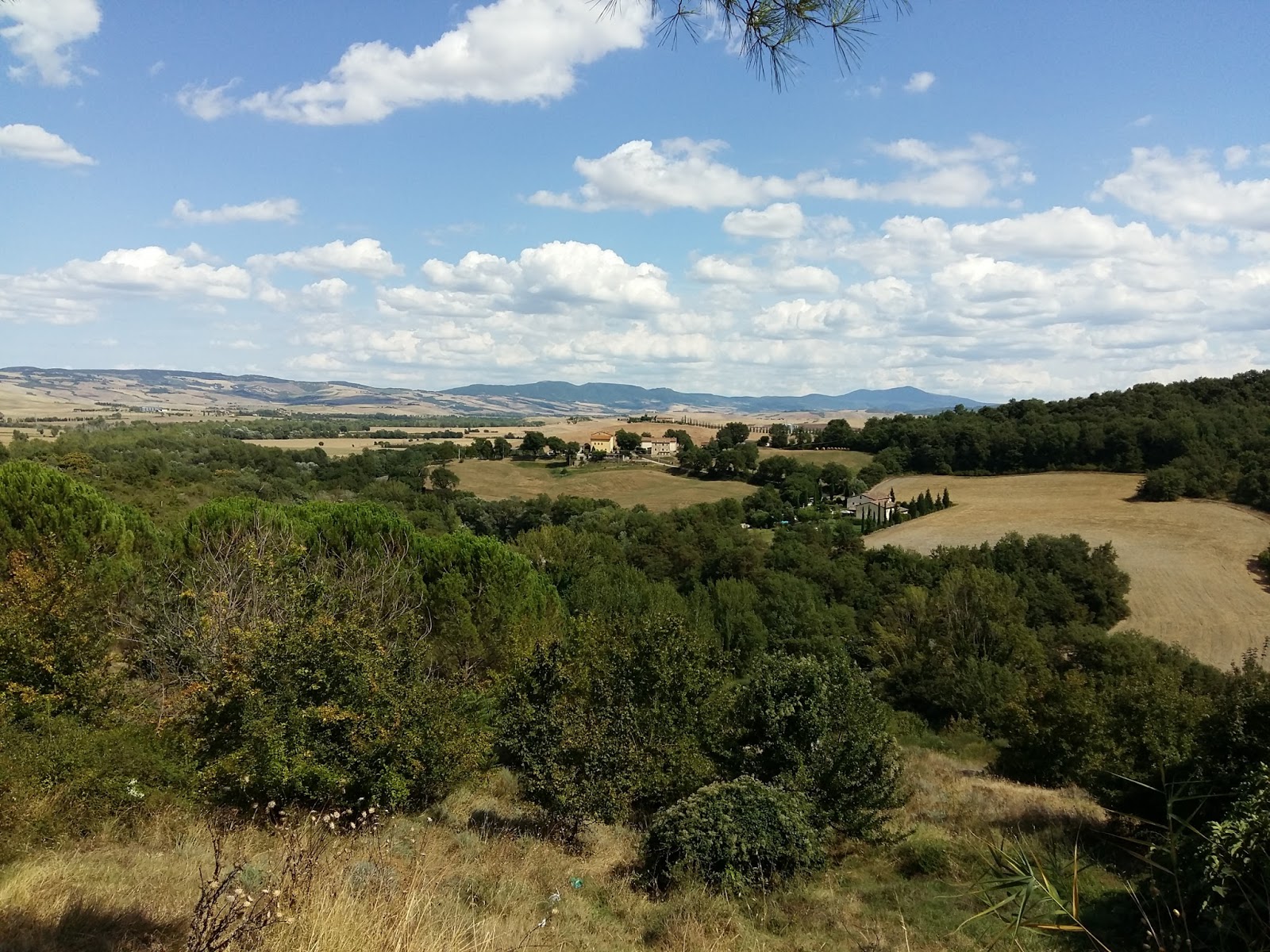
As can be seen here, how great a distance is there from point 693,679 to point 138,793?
9627 millimetres

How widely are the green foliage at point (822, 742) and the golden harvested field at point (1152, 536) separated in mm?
37935

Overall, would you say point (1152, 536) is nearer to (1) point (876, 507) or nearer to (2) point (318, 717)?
(1) point (876, 507)

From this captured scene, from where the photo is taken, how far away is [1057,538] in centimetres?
5691

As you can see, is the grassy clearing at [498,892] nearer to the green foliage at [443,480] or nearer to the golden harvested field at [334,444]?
the green foliage at [443,480]

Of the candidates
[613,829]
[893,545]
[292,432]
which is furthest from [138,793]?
[292,432]

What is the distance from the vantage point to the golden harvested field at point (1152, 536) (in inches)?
1841

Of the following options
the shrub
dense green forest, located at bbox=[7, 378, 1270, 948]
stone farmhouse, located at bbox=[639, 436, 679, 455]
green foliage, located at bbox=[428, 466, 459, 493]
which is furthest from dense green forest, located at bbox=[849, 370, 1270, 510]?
the shrub

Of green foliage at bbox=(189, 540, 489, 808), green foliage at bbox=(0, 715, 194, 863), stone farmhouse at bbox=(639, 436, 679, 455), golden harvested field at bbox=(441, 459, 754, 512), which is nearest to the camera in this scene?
green foliage at bbox=(0, 715, 194, 863)

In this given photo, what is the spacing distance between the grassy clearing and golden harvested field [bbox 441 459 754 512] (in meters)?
62.9

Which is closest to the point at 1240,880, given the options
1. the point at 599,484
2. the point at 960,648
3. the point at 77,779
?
the point at 77,779

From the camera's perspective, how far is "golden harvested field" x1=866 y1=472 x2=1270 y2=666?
4675 cm

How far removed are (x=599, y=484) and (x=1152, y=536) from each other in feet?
175

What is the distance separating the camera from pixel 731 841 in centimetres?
1181

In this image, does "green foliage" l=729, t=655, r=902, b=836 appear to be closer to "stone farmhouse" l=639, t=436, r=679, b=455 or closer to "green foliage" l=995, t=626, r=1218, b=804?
"green foliage" l=995, t=626, r=1218, b=804
